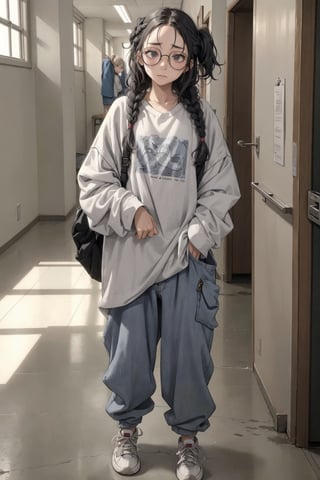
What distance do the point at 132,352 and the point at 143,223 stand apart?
1.33 feet

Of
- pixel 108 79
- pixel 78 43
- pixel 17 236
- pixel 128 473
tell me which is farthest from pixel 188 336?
pixel 78 43

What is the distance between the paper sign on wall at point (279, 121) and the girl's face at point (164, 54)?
47 centimetres

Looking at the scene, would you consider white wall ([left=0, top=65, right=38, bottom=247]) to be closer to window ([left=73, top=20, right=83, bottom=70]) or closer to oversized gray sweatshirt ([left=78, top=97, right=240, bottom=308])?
oversized gray sweatshirt ([left=78, top=97, right=240, bottom=308])

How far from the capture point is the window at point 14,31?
5.88m

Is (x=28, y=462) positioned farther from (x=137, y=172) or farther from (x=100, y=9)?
(x=100, y=9)

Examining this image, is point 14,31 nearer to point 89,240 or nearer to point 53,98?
point 53,98

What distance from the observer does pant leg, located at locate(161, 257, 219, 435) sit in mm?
2088

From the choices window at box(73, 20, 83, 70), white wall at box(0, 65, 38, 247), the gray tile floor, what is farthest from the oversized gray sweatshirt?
window at box(73, 20, 83, 70)

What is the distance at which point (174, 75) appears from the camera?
206 cm

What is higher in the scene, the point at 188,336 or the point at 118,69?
the point at 118,69

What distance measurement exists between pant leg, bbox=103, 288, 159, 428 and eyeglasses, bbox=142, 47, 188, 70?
0.68 m

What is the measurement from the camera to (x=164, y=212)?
6.78 feet

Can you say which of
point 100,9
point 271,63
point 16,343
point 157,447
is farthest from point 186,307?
point 100,9

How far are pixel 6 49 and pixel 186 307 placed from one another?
15.0 ft
